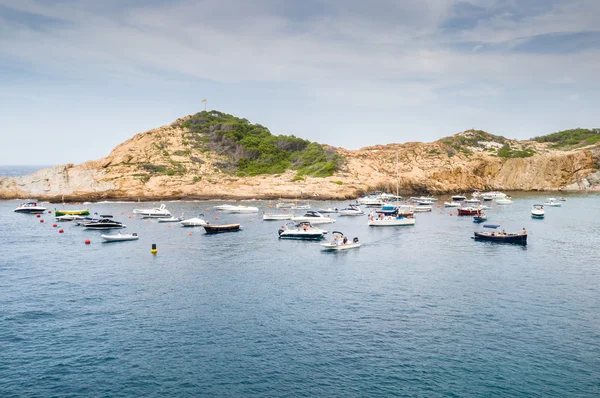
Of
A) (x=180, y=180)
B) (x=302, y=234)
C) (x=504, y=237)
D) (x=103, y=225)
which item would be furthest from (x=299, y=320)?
(x=180, y=180)

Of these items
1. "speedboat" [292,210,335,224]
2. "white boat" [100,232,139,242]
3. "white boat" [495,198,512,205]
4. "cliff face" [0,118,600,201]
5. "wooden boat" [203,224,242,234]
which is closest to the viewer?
"white boat" [100,232,139,242]

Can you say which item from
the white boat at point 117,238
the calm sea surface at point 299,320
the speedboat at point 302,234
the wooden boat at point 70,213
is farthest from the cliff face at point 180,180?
the calm sea surface at point 299,320

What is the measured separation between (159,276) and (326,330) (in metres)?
27.6

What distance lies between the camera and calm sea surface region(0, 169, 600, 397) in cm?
3281

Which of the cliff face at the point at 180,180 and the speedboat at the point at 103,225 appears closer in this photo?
the speedboat at the point at 103,225

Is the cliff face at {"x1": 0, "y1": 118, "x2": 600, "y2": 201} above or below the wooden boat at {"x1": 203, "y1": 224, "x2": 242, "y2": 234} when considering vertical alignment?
above

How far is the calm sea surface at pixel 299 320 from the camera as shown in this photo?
1292 inches

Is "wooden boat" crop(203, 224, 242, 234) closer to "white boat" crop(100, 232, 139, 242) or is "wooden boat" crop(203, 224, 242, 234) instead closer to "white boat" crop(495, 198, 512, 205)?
"white boat" crop(100, 232, 139, 242)

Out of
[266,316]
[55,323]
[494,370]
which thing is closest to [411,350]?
[494,370]

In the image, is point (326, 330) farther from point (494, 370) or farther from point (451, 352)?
point (494, 370)

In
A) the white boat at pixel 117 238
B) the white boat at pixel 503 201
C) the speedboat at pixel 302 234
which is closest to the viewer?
the white boat at pixel 117 238

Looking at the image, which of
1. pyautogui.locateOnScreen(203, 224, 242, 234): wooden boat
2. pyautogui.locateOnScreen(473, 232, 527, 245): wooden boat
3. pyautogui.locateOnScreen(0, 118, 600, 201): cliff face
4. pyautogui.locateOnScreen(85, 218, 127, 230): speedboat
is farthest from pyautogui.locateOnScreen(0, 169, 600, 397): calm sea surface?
pyautogui.locateOnScreen(0, 118, 600, 201): cliff face

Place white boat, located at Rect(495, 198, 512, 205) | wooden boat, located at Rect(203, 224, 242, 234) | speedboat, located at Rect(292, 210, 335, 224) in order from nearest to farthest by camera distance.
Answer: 1. wooden boat, located at Rect(203, 224, 242, 234)
2. speedboat, located at Rect(292, 210, 335, 224)
3. white boat, located at Rect(495, 198, 512, 205)

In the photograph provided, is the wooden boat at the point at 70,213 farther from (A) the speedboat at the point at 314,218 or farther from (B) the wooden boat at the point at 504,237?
(B) the wooden boat at the point at 504,237
